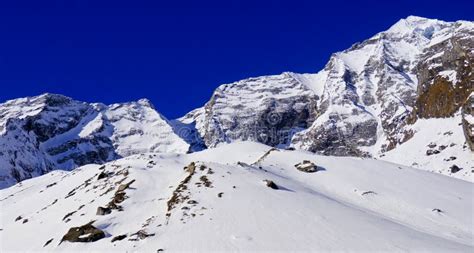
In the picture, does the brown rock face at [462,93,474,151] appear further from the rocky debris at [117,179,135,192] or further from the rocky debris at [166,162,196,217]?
the rocky debris at [117,179,135,192]

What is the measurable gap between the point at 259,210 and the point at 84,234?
1091 cm

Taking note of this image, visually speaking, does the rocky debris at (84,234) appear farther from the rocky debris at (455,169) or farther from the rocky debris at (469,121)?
the rocky debris at (469,121)

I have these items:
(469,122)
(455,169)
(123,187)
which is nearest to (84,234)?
(123,187)

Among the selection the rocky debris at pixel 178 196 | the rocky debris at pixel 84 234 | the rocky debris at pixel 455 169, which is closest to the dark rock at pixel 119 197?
the rocky debris at pixel 178 196

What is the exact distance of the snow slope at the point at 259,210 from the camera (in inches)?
1115

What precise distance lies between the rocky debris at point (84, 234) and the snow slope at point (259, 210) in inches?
18.1

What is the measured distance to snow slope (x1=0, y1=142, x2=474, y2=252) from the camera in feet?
92.9

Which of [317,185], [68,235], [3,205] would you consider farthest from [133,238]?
[3,205]

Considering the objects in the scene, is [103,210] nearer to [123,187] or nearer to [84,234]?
[84,234]

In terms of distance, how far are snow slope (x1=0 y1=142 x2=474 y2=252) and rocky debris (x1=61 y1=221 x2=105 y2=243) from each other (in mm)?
461

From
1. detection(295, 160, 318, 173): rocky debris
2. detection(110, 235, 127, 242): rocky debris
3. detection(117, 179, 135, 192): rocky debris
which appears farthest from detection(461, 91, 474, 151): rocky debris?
detection(110, 235, 127, 242): rocky debris

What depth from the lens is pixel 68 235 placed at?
3272cm

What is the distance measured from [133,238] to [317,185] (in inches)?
963

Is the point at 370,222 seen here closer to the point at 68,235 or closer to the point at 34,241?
the point at 68,235
